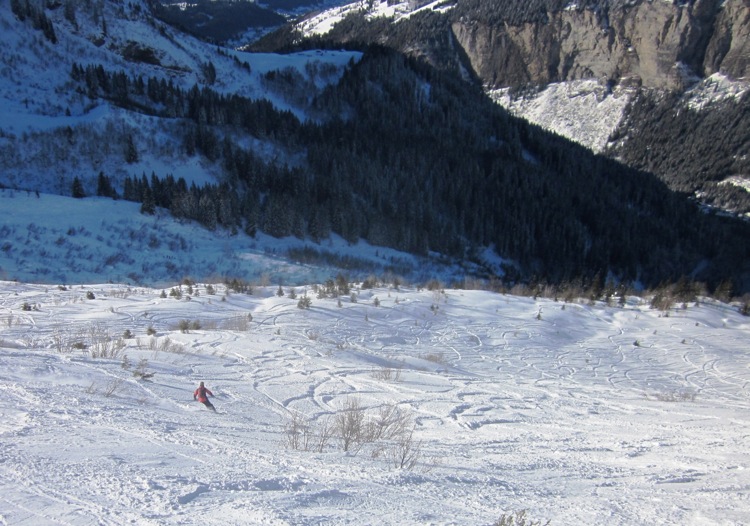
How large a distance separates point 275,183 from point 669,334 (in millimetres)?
28175

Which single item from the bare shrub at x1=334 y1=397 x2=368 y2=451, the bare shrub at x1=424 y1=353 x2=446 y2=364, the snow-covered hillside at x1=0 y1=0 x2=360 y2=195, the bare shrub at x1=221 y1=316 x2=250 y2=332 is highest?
the snow-covered hillside at x1=0 y1=0 x2=360 y2=195

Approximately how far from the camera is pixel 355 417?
184 inches

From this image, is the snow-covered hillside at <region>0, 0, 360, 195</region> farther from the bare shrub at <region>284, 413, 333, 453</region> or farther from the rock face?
the rock face

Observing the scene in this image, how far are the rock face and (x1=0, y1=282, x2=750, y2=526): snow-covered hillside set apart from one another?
11261 centimetres

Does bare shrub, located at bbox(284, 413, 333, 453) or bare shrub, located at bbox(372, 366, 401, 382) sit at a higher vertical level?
bare shrub, located at bbox(284, 413, 333, 453)

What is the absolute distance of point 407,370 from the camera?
26.0 feet

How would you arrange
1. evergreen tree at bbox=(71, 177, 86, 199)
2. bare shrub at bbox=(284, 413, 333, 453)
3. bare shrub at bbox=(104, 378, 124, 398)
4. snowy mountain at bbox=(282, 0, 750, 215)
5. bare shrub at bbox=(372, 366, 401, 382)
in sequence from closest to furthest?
bare shrub at bbox=(284, 413, 333, 453) < bare shrub at bbox=(104, 378, 124, 398) < bare shrub at bbox=(372, 366, 401, 382) < evergreen tree at bbox=(71, 177, 86, 199) < snowy mountain at bbox=(282, 0, 750, 215)

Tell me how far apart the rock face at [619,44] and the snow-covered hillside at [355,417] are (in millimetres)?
112611

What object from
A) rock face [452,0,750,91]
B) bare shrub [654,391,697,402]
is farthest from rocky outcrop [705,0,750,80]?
bare shrub [654,391,697,402]

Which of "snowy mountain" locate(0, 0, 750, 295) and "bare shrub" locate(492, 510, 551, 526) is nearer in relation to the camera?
"bare shrub" locate(492, 510, 551, 526)

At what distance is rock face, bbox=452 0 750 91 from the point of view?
318ft

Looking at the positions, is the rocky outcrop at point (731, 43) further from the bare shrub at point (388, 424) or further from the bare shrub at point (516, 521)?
the bare shrub at point (516, 521)

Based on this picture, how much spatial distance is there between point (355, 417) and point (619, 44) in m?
125

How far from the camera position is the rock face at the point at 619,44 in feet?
318
